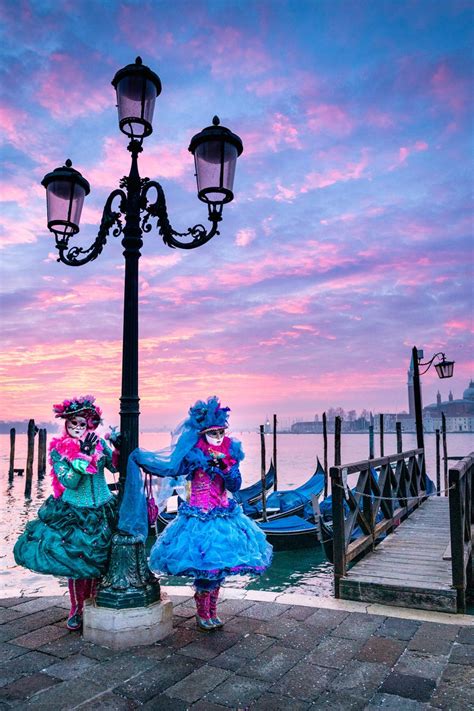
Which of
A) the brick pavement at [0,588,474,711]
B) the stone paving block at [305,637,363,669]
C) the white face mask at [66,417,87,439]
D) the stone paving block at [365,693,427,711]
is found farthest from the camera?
the white face mask at [66,417,87,439]

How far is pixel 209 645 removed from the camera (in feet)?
12.6

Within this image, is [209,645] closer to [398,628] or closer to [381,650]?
[381,650]

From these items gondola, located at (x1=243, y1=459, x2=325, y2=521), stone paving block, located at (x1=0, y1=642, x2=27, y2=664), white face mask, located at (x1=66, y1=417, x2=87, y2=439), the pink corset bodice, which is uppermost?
white face mask, located at (x1=66, y1=417, x2=87, y2=439)

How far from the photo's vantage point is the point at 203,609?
13.6ft

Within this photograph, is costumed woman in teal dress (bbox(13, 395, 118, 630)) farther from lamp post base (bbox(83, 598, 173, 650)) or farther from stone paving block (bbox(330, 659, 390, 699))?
stone paving block (bbox(330, 659, 390, 699))

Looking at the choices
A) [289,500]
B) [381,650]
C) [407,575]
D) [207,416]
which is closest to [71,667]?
[207,416]

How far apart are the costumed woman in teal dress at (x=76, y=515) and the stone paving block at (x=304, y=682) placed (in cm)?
168

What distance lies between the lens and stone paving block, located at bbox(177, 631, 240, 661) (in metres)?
3.68

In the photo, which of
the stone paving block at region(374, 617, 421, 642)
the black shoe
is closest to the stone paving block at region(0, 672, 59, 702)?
the black shoe

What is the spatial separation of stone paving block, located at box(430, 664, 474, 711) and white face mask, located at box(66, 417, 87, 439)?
Answer: 310 centimetres

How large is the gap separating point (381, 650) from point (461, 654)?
544 millimetres

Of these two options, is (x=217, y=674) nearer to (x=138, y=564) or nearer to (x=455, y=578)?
(x=138, y=564)

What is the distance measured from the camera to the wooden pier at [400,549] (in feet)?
16.4

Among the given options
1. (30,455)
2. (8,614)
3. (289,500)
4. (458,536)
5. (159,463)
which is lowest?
(289,500)
